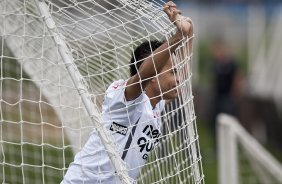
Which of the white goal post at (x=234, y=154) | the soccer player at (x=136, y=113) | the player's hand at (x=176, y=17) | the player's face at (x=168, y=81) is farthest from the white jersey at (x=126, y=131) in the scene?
the white goal post at (x=234, y=154)

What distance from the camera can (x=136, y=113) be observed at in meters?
6.41

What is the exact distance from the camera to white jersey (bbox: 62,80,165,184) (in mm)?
6367

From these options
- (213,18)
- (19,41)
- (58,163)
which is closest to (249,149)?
(58,163)

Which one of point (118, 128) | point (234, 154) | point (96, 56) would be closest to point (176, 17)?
point (118, 128)

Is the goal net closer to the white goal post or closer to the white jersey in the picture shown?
the white jersey

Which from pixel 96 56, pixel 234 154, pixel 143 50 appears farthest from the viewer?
pixel 234 154

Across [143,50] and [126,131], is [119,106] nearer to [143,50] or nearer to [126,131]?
[126,131]

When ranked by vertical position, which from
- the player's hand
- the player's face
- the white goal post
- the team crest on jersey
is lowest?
the white goal post

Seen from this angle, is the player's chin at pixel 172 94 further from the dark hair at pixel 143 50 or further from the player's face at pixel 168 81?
the dark hair at pixel 143 50

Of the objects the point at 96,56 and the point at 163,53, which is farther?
the point at 96,56

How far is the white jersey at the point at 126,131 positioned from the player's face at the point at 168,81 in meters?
0.12

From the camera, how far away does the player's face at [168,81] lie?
6367mm

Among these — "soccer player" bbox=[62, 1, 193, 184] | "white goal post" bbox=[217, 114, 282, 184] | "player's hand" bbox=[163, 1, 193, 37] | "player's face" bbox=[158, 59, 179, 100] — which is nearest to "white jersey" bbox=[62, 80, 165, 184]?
"soccer player" bbox=[62, 1, 193, 184]

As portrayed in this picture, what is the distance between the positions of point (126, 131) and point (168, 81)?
404 mm
